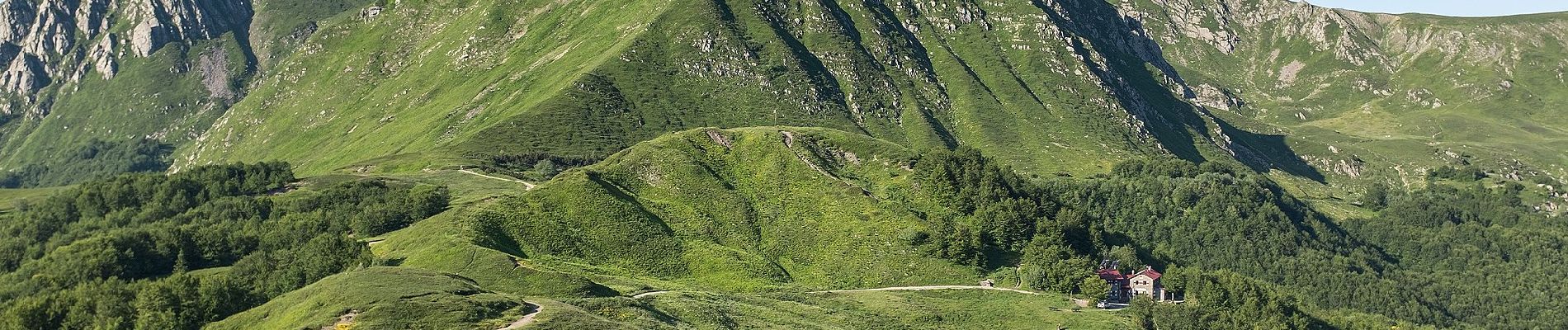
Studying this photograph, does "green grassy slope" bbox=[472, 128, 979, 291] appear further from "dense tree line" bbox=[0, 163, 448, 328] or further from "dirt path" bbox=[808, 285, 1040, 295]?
"dense tree line" bbox=[0, 163, 448, 328]

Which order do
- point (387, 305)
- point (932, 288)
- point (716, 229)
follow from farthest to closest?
point (716, 229) < point (932, 288) < point (387, 305)

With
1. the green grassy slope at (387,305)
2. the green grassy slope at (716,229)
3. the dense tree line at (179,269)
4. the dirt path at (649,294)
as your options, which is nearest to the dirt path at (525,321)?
the green grassy slope at (387,305)

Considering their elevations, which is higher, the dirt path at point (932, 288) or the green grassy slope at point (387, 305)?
the green grassy slope at point (387, 305)

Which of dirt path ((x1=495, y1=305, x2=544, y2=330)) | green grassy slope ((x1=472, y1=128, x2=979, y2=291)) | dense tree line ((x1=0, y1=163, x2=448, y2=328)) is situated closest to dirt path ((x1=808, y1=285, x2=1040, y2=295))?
green grassy slope ((x1=472, y1=128, x2=979, y2=291))

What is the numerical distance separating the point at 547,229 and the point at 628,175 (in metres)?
28.7

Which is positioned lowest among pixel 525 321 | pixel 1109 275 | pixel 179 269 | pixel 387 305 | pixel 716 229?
pixel 1109 275

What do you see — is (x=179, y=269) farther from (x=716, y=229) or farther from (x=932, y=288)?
(x=932, y=288)

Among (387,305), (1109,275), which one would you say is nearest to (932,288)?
(1109,275)

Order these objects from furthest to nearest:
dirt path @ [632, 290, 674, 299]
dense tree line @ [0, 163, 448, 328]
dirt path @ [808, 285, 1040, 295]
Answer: dirt path @ [808, 285, 1040, 295]
dirt path @ [632, 290, 674, 299]
dense tree line @ [0, 163, 448, 328]

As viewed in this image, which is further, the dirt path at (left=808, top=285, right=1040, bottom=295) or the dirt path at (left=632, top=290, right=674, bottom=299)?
the dirt path at (left=808, top=285, right=1040, bottom=295)

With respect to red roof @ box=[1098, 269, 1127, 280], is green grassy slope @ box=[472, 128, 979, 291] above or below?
above

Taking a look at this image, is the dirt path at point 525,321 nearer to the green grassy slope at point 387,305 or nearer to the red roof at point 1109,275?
the green grassy slope at point 387,305

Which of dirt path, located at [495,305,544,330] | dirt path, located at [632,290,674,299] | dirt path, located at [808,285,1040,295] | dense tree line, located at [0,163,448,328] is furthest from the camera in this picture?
dirt path, located at [808,285,1040,295]

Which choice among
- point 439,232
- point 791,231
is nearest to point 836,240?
point 791,231
